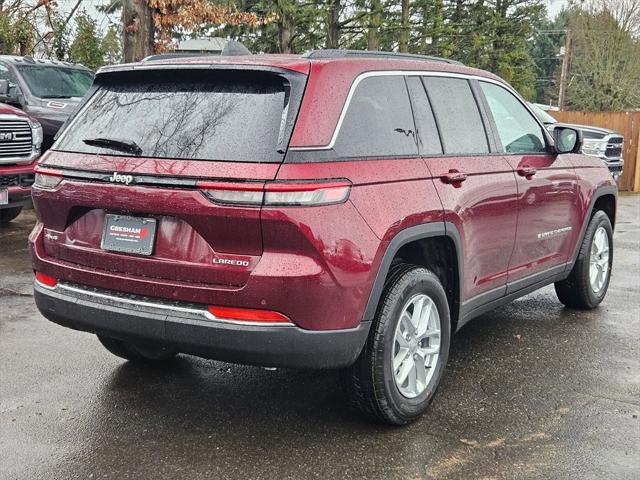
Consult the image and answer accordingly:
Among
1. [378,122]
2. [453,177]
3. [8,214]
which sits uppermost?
[378,122]

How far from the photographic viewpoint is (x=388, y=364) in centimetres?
361

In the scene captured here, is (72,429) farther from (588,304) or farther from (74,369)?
(588,304)

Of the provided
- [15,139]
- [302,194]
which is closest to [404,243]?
[302,194]

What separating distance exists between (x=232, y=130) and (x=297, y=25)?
18.8m

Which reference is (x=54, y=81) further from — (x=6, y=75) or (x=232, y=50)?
(x=232, y=50)

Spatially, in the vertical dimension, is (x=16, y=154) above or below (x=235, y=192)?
below

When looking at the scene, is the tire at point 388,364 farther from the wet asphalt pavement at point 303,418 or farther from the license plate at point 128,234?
the license plate at point 128,234

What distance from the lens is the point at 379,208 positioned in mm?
3467

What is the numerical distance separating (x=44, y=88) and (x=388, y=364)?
9482 millimetres

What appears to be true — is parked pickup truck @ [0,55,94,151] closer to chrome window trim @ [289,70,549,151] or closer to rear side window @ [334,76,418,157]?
chrome window trim @ [289,70,549,151]

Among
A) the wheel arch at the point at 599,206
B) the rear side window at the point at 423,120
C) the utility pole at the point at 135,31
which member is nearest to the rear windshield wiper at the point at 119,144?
the rear side window at the point at 423,120

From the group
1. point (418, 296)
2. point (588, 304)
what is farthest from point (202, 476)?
point (588, 304)

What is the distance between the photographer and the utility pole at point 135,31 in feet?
40.9

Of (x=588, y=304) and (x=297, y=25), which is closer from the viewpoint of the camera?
(x=588, y=304)
